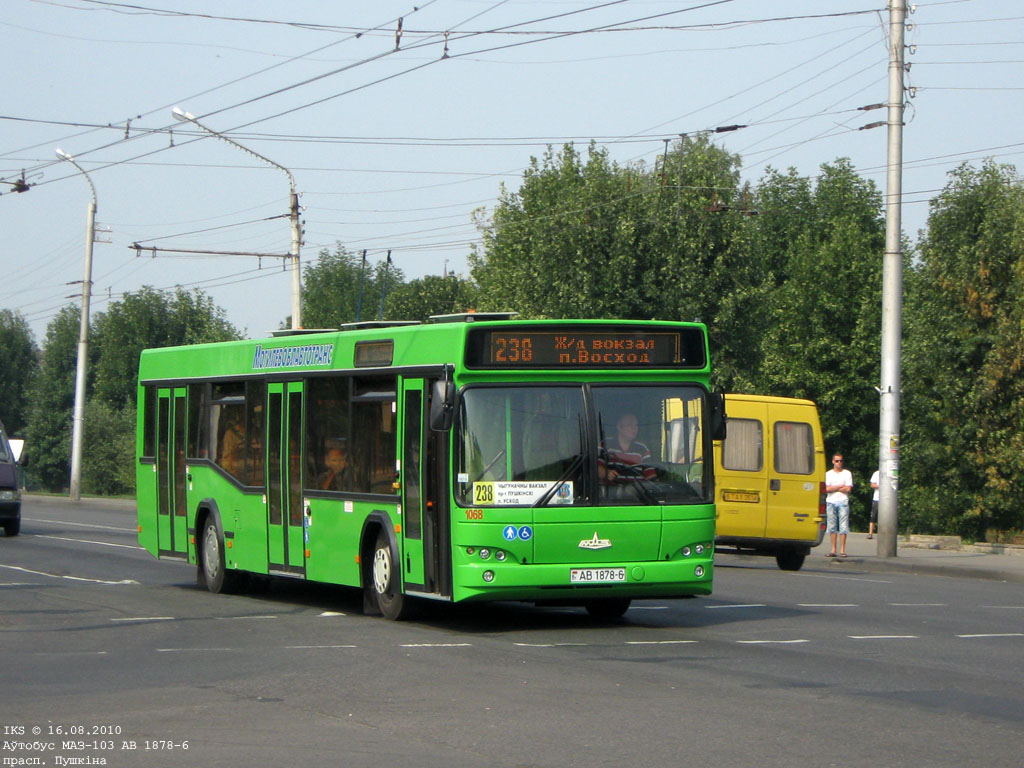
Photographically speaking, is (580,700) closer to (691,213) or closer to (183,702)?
(183,702)

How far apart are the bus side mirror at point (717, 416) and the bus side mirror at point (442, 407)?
2.43 m

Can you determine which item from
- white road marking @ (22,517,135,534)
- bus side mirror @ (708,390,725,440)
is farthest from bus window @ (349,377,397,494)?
white road marking @ (22,517,135,534)

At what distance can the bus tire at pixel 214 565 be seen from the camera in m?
17.1

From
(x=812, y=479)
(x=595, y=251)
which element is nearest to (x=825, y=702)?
(x=812, y=479)

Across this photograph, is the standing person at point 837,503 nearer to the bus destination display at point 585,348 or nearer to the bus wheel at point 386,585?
the bus destination display at point 585,348

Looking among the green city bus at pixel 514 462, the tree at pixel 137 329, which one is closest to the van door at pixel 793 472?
the green city bus at pixel 514 462

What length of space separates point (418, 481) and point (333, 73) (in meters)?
12.7

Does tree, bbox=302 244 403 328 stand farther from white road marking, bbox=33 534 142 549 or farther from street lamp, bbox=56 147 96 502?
white road marking, bbox=33 534 142 549

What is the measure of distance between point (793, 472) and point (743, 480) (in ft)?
2.74

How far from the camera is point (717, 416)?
13344 mm

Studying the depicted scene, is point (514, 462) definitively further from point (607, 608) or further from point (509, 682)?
point (509, 682)

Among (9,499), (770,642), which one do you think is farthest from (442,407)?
(9,499)

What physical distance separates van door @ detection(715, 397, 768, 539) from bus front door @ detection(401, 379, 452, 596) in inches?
431

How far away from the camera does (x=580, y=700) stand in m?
9.12
